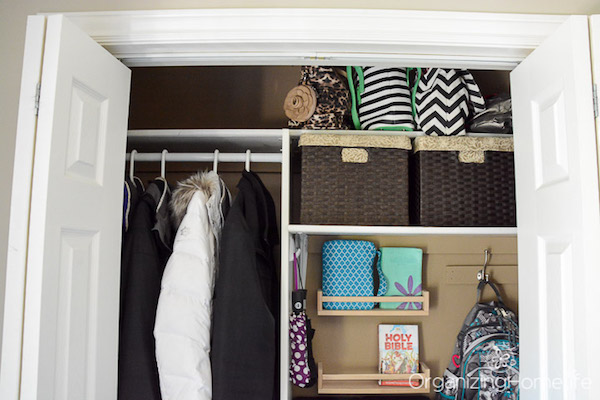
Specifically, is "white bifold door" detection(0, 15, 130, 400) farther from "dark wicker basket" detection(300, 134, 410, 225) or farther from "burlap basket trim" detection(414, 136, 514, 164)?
"burlap basket trim" detection(414, 136, 514, 164)

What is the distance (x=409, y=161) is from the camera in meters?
1.82

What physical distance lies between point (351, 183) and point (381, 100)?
1.17 feet

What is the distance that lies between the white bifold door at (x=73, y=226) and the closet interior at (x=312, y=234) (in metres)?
0.63

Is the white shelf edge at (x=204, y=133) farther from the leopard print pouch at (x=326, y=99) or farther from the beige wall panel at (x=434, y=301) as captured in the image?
the beige wall panel at (x=434, y=301)

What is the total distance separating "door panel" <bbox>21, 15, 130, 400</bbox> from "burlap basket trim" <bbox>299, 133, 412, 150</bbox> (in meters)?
0.65

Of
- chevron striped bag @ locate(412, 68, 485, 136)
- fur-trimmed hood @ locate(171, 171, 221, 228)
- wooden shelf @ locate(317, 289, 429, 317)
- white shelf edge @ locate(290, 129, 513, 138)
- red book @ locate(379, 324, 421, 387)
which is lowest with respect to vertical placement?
red book @ locate(379, 324, 421, 387)

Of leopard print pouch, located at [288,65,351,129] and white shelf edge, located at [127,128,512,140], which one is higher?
leopard print pouch, located at [288,65,351,129]

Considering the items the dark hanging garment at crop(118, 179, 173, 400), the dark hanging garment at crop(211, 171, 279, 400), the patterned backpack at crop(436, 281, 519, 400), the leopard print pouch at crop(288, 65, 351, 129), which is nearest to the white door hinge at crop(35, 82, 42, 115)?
the dark hanging garment at crop(118, 179, 173, 400)

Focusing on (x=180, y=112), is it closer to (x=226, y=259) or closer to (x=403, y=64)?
(x=226, y=259)

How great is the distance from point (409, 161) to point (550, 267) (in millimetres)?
750

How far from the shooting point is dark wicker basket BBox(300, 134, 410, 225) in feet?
5.61

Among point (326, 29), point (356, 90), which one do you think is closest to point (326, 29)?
point (326, 29)

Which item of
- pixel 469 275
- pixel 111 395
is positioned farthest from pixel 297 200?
pixel 111 395

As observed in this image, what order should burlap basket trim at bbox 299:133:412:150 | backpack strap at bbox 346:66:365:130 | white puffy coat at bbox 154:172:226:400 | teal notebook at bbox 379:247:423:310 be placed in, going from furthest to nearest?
teal notebook at bbox 379:247:423:310 < backpack strap at bbox 346:66:365:130 < burlap basket trim at bbox 299:133:412:150 < white puffy coat at bbox 154:172:226:400
